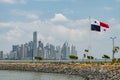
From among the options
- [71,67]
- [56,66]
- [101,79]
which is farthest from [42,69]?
[101,79]

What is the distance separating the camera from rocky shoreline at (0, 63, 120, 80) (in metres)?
53.2

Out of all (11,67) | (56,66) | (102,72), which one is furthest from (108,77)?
(11,67)

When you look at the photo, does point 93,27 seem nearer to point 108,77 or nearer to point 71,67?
point 108,77

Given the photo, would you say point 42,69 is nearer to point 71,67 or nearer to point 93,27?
point 71,67

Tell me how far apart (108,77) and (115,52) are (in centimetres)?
6014

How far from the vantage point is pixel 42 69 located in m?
96.7

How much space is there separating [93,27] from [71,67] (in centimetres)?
2179

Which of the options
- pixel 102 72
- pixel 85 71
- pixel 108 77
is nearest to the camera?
pixel 108 77

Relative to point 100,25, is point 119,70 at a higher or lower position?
lower

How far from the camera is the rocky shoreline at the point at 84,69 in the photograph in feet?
175

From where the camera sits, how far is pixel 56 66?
91.4m

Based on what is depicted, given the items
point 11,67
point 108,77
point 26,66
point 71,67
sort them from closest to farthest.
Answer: point 108,77 → point 71,67 → point 26,66 → point 11,67

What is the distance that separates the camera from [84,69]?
72062mm

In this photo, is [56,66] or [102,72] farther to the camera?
[56,66]
